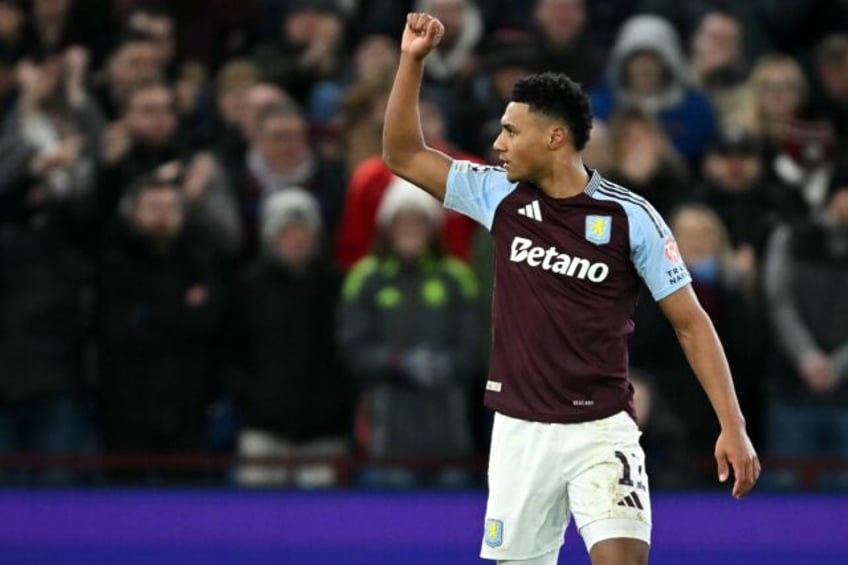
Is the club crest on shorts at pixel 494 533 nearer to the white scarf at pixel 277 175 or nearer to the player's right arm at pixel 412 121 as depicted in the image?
the player's right arm at pixel 412 121

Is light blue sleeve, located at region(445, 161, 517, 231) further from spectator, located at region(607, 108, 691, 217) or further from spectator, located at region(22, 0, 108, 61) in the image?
spectator, located at region(22, 0, 108, 61)

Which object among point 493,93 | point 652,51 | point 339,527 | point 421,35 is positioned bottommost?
point 339,527

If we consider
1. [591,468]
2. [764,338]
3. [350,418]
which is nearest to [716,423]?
[764,338]

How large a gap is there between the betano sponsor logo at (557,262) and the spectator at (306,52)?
569 centimetres

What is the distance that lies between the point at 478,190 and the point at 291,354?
3.48 meters

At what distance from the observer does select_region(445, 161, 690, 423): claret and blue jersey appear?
7312 mm

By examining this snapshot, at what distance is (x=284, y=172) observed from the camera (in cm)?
1155

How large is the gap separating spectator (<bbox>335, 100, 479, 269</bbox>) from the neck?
352 cm

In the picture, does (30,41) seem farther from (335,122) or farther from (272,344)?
(272,344)

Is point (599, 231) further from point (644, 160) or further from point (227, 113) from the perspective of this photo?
point (227, 113)

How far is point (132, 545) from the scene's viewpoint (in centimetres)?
1075

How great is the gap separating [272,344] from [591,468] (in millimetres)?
3827

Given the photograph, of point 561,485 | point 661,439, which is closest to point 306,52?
point 661,439

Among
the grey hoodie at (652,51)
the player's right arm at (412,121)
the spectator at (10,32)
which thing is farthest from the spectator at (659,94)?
the player's right arm at (412,121)
